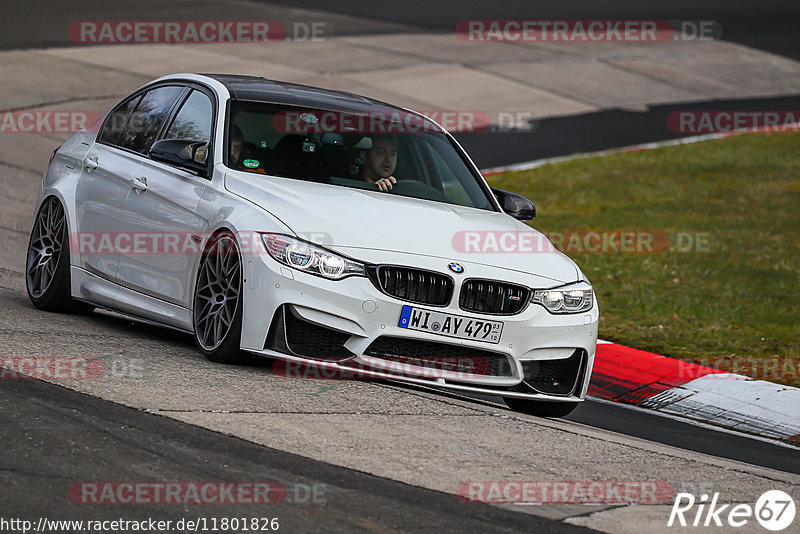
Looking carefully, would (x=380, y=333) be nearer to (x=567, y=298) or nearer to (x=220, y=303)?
(x=220, y=303)

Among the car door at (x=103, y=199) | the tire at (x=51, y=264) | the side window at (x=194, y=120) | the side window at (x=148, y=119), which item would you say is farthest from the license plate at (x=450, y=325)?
the tire at (x=51, y=264)

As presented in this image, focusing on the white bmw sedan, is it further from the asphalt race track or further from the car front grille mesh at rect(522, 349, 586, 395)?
the asphalt race track

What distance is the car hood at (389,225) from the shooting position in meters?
7.02

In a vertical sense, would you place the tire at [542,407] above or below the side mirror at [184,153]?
below

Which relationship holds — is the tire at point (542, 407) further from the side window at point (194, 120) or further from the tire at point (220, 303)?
the side window at point (194, 120)

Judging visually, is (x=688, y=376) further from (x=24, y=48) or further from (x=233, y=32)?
(x=233, y=32)

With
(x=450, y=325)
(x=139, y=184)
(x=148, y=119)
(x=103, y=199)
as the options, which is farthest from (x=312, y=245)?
(x=148, y=119)

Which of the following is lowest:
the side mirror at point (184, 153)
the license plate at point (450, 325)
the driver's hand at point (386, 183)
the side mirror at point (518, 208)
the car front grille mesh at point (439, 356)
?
the car front grille mesh at point (439, 356)

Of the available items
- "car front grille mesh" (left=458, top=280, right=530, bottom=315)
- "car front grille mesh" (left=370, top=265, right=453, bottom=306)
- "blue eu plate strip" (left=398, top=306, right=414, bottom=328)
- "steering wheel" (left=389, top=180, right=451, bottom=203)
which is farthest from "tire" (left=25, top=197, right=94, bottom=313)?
"car front grille mesh" (left=458, top=280, right=530, bottom=315)

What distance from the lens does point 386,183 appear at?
817 centimetres

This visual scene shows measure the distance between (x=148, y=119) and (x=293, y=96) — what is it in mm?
1064

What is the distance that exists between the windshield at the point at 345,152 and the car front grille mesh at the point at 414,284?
3.91ft

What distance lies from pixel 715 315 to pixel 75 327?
569 centimetres

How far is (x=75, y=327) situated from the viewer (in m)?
8.35
